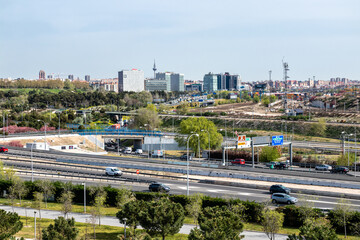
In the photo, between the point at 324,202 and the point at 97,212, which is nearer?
the point at 97,212

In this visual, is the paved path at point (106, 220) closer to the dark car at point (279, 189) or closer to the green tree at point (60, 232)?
the green tree at point (60, 232)

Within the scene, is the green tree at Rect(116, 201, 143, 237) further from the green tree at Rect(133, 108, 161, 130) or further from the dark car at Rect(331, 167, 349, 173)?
the green tree at Rect(133, 108, 161, 130)

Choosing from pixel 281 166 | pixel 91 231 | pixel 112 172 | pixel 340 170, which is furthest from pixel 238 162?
pixel 91 231

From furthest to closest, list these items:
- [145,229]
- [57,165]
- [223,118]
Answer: [223,118] < [57,165] < [145,229]

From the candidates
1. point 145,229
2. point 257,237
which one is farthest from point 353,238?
point 145,229

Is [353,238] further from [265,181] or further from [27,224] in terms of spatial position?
[27,224]

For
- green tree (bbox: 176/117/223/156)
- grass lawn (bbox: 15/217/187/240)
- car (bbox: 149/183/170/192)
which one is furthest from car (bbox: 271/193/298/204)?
green tree (bbox: 176/117/223/156)
